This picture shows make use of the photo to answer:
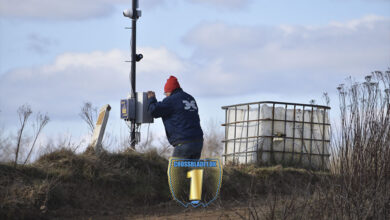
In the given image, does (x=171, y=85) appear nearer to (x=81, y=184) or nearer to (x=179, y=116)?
(x=179, y=116)

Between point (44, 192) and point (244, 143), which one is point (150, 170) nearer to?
point (44, 192)

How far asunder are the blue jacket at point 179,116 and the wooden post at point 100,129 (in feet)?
9.37

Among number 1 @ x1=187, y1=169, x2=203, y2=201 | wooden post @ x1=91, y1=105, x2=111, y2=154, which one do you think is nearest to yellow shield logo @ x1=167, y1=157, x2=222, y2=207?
number 1 @ x1=187, y1=169, x2=203, y2=201

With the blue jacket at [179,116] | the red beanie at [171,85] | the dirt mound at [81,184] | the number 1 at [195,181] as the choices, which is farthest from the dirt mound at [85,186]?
the red beanie at [171,85]

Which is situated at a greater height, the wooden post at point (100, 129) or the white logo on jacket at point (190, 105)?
the white logo on jacket at point (190, 105)

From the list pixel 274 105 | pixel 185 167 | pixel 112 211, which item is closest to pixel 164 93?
pixel 185 167

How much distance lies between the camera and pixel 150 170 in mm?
11961

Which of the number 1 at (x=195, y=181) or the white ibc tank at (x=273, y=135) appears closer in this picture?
the number 1 at (x=195, y=181)

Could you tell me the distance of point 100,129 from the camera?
12.0 metres

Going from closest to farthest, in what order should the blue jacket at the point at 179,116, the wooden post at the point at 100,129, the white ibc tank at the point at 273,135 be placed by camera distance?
1. the blue jacket at the point at 179,116
2. the wooden post at the point at 100,129
3. the white ibc tank at the point at 273,135

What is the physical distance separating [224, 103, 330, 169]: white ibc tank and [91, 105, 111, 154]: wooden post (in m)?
6.25

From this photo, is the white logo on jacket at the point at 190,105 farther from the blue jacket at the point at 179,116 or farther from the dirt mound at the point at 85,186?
the dirt mound at the point at 85,186

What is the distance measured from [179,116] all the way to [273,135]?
937 cm

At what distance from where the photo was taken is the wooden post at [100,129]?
11805 mm
